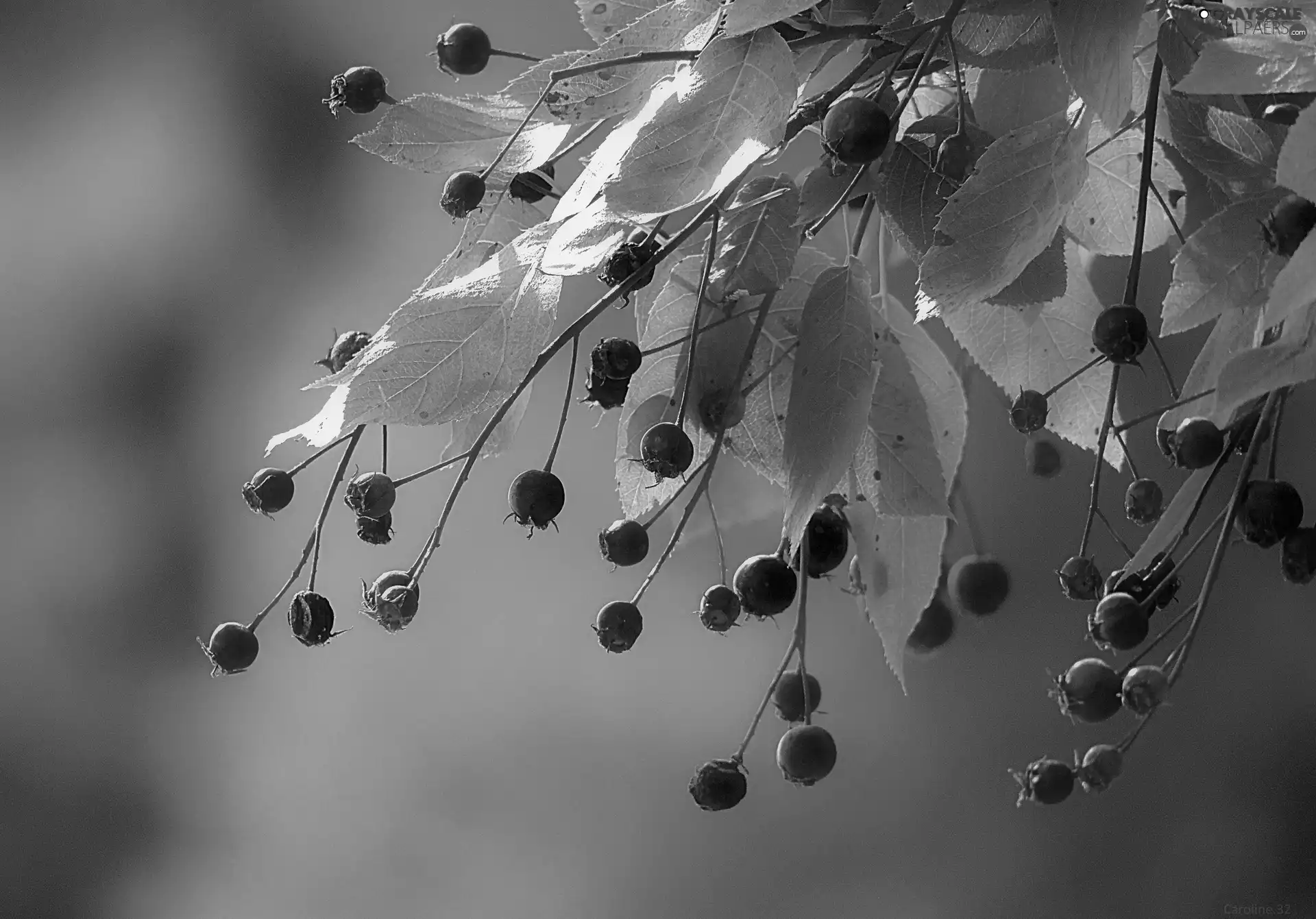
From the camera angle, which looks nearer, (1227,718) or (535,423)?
(1227,718)

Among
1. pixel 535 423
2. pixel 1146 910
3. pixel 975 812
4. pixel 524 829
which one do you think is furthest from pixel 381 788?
pixel 1146 910

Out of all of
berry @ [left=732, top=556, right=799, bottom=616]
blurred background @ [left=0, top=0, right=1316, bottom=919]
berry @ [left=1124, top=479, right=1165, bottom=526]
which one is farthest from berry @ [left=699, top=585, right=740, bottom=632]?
blurred background @ [left=0, top=0, right=1316, bottom=919]

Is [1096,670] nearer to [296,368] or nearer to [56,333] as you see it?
[296,368]

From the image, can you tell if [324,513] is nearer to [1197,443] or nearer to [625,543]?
[625,543]

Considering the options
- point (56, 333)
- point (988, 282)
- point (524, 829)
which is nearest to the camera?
point (988, 282)

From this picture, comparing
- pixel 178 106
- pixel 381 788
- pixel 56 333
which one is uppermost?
pixel 178 106

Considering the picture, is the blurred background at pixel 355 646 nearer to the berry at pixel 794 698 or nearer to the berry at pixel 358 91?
the berry at pixel 794 698
